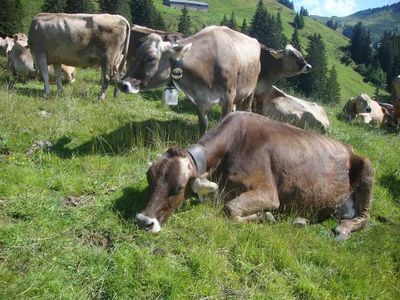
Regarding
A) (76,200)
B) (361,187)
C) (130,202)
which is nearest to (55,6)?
(76,200)

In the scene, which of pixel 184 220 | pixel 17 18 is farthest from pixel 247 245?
pixel 17 18

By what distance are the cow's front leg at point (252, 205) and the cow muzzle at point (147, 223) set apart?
3.97ft

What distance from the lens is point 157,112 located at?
40.1 ft

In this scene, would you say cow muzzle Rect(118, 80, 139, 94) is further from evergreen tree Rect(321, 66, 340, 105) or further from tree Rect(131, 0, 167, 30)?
evergreen tree Rect(321, 66, 340, 105)

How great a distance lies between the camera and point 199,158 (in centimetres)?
668

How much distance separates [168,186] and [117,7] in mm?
73129

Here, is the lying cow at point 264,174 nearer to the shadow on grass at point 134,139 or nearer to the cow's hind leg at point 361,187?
the cow's hind leg at point 361,187

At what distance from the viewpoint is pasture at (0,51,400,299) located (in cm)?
504

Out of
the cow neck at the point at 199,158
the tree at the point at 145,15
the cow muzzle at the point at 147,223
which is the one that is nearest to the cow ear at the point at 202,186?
the cow neck at the point at 199,158

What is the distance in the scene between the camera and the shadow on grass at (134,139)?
8.79m

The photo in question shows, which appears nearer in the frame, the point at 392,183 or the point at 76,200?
the point at 76,200

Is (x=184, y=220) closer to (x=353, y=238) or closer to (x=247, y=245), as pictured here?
(x=247, y=245)

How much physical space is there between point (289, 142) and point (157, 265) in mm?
3341

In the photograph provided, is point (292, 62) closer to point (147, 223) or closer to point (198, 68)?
point (198, 68)
